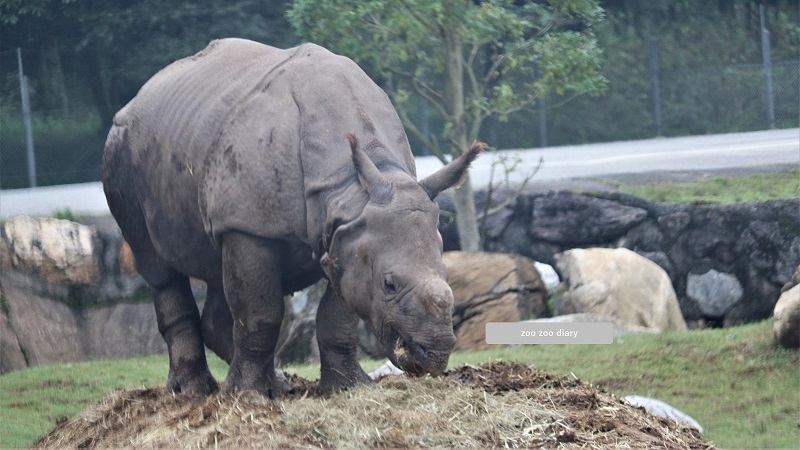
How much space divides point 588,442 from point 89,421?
2618mm

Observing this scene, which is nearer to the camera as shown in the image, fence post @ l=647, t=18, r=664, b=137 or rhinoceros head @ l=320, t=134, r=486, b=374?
rhinoceros head @ l=320, t=134, r=486, b=374

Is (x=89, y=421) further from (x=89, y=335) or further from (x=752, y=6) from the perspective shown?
(x=752, y=6)

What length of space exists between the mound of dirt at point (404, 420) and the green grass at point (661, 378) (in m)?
1.40

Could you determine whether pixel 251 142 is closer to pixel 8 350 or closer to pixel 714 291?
pixel 8 350

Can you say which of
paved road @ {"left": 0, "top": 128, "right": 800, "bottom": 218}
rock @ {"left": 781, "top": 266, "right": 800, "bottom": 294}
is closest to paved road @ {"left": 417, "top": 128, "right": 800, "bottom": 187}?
paved road @ {"left": 0, "top": 128, "right": 800, "bottom": 218}

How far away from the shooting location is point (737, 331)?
984 centimetres

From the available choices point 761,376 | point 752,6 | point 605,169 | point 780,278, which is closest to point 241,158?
point 761,376

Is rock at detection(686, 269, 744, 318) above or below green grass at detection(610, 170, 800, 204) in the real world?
below

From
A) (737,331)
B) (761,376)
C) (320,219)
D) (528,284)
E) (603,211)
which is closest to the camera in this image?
(320,219)

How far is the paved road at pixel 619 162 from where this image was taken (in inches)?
465

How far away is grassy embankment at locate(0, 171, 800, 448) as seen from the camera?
7.93 metres

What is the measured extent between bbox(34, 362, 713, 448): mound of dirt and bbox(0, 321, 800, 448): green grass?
140 centimetres

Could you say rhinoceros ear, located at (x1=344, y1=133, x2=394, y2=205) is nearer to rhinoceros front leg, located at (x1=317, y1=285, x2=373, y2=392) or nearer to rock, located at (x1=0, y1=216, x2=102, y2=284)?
rhinoceros front leg, located at (x1=317, y1=285, x2=373, y2=392)

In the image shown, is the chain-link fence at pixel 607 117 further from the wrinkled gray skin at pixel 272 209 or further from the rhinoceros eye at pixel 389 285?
the rhinoceros eye at pixel 389 285
